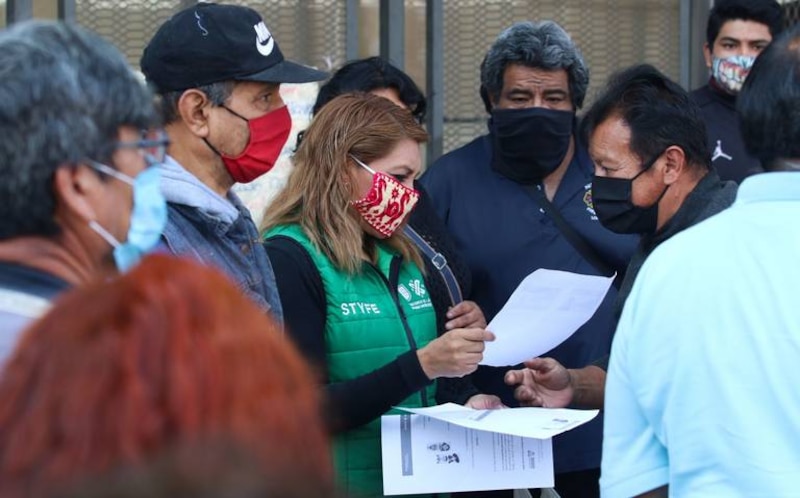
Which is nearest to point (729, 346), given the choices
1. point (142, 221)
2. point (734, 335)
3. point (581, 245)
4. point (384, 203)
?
point (734, 335)

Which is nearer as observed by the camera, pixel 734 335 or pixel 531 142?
pixel 734 335

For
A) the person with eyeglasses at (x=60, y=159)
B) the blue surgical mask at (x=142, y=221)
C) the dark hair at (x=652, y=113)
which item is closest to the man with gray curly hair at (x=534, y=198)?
the dark hair at (x=652, y=113)

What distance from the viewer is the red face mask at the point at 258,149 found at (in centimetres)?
301

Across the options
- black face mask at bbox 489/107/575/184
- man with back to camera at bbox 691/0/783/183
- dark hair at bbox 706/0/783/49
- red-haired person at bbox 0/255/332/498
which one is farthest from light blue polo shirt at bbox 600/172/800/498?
dark hair at bbox 706/0/783/49

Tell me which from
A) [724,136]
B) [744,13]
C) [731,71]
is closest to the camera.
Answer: [724,136]

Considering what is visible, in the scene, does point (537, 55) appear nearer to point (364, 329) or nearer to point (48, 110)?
point (364, 329)

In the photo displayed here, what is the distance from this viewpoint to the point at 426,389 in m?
3.49

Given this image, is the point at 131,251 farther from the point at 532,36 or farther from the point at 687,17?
the point at 687,17

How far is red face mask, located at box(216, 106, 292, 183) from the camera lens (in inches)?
118

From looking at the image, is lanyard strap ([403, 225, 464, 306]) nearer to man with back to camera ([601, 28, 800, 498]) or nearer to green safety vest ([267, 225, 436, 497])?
green safety vest ([267, 225, 436, 497])

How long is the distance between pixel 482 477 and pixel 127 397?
7.82 feet

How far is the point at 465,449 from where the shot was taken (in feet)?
10.9

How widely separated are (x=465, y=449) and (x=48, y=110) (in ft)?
6.14

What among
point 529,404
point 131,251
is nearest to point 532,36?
point 529,404
